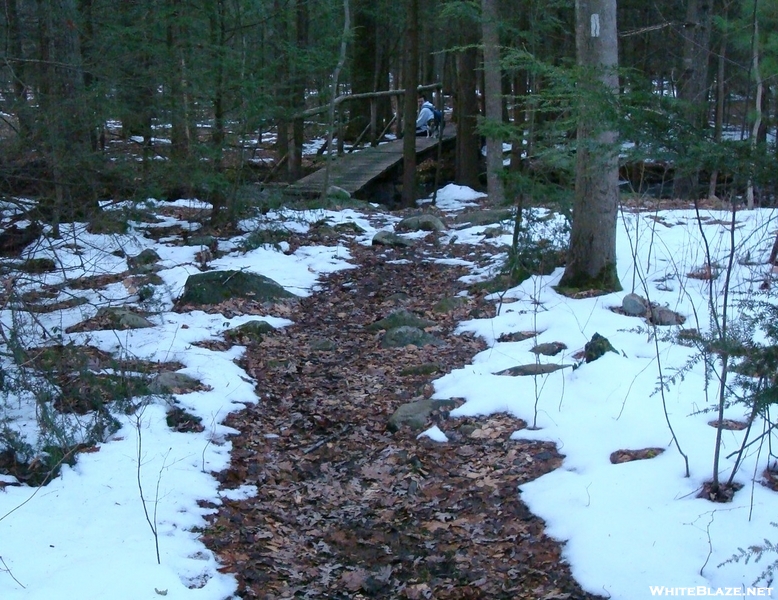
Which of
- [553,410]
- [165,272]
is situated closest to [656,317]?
Result: [553,410]

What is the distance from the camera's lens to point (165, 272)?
1057cm

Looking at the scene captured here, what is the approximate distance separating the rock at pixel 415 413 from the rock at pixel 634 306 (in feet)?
8.15

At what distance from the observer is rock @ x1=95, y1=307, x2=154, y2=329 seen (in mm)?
8234

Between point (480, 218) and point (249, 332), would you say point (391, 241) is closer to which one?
point (480, 218)

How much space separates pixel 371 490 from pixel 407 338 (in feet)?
9.90

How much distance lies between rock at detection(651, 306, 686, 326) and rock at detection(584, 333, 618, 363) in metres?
1.06

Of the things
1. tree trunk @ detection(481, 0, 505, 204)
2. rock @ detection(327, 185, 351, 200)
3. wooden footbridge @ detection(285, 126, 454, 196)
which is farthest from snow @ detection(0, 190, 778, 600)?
wooden footbridge @ detection(285, 126, 454, 196)

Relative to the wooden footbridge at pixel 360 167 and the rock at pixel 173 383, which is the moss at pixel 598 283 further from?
the wooden footbridge at pixel 360 167

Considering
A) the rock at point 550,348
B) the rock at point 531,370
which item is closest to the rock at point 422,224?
the rock at point 550,348

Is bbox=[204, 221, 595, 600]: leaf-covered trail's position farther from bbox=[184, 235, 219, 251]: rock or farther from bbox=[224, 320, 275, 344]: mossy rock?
bbox=[184, 235, 219, 251]: rock

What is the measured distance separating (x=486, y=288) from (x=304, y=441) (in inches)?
169

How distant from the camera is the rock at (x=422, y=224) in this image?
1442 cm

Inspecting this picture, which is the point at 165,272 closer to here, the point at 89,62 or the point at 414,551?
the point at 89,62

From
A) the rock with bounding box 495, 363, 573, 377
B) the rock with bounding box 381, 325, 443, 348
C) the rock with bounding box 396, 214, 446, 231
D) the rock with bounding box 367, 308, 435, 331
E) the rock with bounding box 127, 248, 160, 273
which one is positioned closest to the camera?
the rock with bounding box 495, 363, 573, 377
